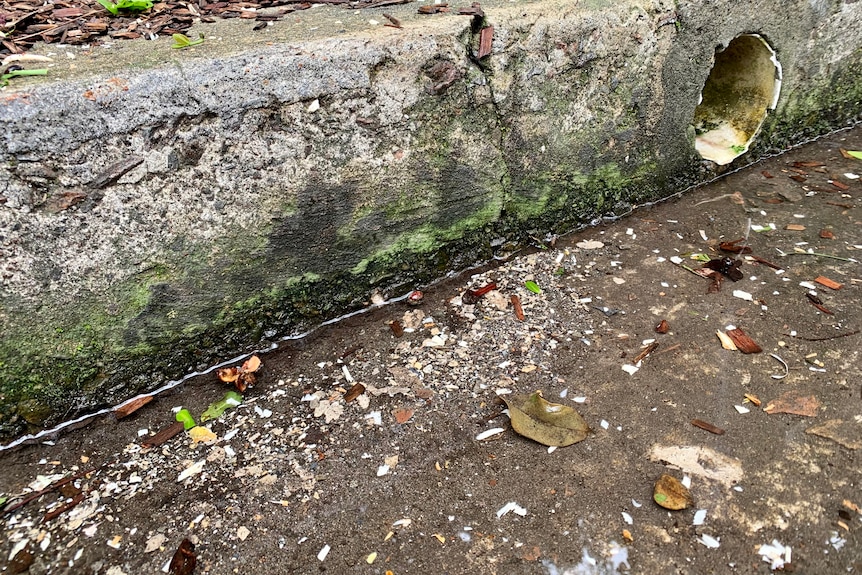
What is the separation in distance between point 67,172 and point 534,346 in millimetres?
1673

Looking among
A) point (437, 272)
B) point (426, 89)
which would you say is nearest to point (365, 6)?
point (426, 89)

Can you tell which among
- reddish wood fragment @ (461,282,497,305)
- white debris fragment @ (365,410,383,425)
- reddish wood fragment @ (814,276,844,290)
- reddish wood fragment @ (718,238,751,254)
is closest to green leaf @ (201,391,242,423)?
white debris fragment @ (365,410,383,425)

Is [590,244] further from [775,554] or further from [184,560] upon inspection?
[184,560]

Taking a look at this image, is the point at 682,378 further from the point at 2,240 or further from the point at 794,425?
the point at 2,240

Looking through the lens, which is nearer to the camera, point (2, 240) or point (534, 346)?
point (2, 240)

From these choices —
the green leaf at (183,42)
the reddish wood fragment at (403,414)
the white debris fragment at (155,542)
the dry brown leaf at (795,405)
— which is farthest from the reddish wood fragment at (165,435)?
the dry brown leaf at (795,405)

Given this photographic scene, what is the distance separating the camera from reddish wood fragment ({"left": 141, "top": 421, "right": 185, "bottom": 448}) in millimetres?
2102

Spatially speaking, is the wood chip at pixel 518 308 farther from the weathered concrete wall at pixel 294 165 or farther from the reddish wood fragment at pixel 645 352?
the reddish wood fragment at pixel 645 352

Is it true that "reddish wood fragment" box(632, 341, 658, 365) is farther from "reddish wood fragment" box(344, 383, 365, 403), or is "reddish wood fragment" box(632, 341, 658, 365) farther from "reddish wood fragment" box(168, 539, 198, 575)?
"reddish wood fragment" box(168, 539, 198, 575)

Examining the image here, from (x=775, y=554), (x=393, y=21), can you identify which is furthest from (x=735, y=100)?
(x=775, y=554)

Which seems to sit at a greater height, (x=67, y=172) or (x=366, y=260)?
(x=67, y=172)

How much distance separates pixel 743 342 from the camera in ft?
7.55

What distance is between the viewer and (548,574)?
1.66m

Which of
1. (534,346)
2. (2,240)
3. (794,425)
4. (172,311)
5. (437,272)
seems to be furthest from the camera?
(437,272)
